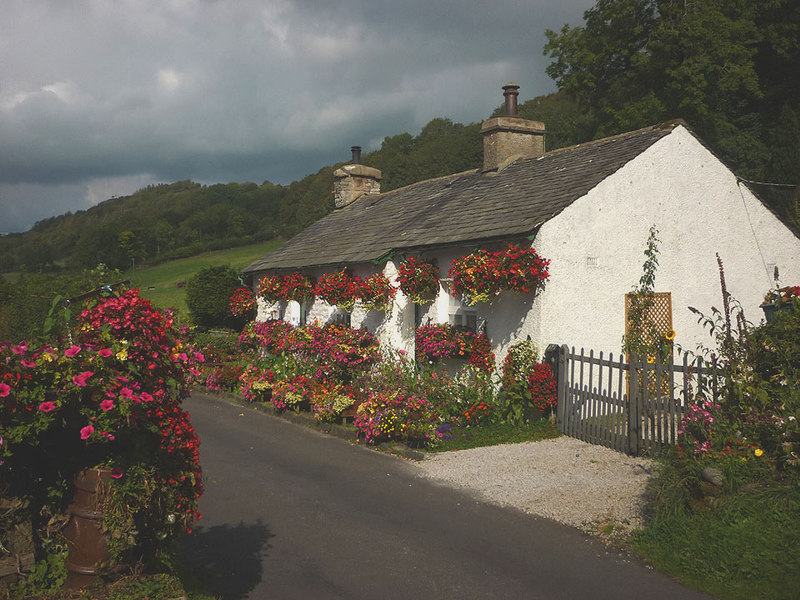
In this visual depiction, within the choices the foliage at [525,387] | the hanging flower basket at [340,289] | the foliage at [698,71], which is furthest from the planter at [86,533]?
the foliage at [698,71]

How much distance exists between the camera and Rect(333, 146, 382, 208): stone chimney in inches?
989

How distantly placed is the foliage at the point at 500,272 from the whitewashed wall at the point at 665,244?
1.32 ft

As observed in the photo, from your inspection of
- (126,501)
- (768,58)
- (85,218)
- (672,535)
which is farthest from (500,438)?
(85,218)

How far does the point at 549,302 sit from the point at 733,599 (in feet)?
21.5

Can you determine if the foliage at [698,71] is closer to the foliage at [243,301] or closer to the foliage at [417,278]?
the foliage at [417,278]

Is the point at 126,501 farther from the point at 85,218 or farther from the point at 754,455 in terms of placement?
the point at 85,218

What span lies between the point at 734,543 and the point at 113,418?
4.99m

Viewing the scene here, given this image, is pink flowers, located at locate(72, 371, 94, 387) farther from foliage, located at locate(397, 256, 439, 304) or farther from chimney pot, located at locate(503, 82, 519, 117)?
chimney pot, located at locate(503, 82, 519, 117)

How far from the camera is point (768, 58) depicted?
1159 inches

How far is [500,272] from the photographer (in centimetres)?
1068

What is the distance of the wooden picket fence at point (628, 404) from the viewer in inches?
330

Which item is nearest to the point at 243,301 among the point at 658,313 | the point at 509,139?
the point at 509,139

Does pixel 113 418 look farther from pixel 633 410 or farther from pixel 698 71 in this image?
pixel 698 71

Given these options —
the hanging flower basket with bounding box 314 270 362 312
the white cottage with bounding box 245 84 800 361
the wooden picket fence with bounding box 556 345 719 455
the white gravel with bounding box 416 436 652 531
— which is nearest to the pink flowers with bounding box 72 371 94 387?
the white gravel with bounding box 416 436 652 531
